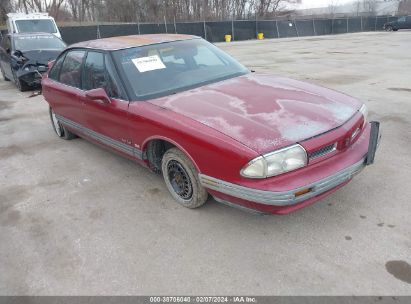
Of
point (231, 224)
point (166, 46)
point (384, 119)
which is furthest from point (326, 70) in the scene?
point (231, 224)

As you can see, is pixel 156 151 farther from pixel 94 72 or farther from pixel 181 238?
pixel 94 72

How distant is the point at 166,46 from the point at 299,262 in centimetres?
269

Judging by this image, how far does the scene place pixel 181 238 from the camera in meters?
3.06

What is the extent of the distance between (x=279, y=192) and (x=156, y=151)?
1.47 meters

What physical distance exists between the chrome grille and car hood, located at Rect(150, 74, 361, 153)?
13 centimetres

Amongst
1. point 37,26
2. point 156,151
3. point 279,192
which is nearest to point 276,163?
point 279,192

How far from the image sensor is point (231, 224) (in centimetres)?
320

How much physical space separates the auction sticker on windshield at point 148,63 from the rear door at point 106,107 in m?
0.25

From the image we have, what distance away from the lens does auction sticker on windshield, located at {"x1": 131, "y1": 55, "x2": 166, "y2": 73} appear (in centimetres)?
380

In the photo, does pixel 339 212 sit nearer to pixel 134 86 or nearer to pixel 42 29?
pixel 134 86

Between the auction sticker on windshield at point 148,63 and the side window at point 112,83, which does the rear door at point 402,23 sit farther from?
the side window at point 112,83

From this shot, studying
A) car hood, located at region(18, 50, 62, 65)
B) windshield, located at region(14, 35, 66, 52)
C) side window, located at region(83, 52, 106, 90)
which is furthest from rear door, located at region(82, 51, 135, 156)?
windshield, located at region(14, 35, 66, 52)

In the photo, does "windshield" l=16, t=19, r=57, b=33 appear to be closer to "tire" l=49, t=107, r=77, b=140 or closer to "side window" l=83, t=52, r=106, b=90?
"tire" l=49, t=107, r=77, b=140

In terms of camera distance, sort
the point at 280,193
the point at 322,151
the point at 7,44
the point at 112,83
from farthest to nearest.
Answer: the point at 7,44, the point at 112,83, the point at 322,151, the point at 280,193
